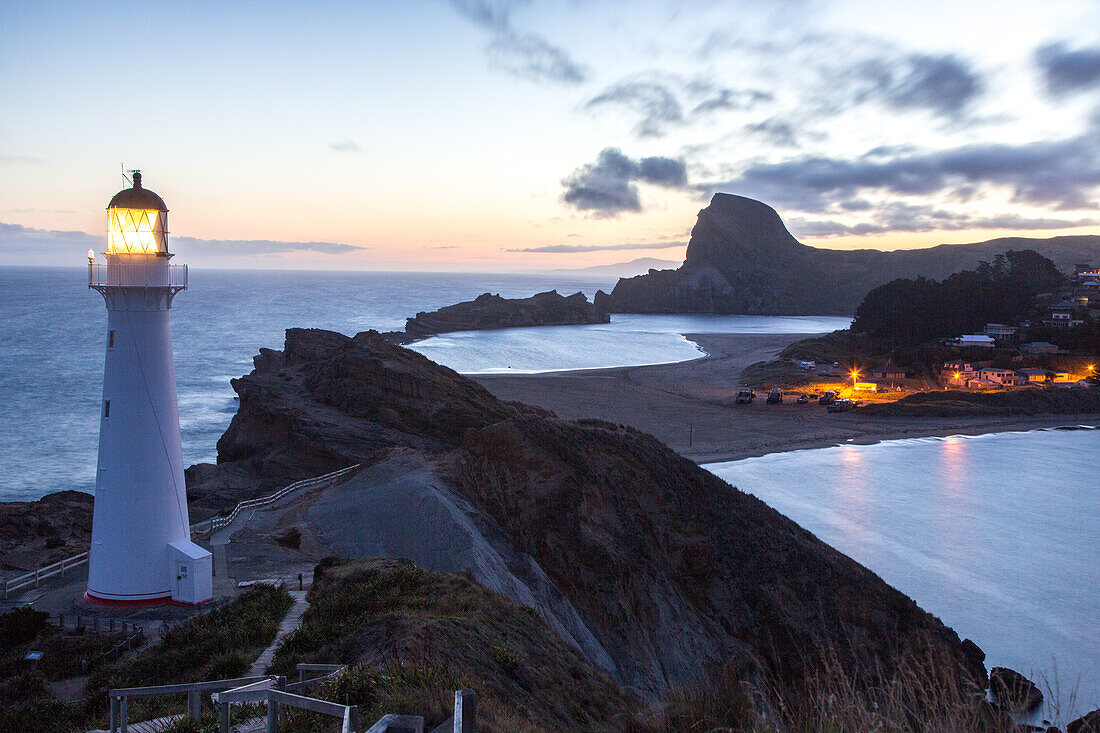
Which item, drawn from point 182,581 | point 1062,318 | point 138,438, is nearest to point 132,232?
point 138,438

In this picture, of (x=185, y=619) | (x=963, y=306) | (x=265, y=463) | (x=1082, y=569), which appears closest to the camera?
(x=185, y=619)

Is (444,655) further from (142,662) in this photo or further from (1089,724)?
(1089,724)

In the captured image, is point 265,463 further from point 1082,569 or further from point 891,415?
point 891,415

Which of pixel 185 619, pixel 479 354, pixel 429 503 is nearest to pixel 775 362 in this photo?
pixel 479 354

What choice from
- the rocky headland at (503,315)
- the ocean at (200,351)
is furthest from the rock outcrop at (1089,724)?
the rocky headland at (503,315)

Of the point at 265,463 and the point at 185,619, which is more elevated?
the point at 185,619

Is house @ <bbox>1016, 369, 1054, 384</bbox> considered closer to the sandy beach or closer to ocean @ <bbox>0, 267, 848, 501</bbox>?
the sandy beach

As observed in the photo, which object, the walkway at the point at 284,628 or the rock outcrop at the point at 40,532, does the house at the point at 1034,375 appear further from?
the rock outcrop at the point at 40,532
